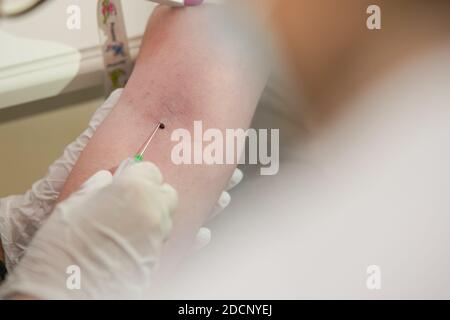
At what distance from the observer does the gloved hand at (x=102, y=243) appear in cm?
77

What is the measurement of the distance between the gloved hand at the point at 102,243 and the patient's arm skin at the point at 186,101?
0.15 meters

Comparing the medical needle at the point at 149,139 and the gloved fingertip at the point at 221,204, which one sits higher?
the medical needle at the point at 149,139

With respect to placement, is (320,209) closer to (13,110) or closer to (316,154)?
(316,154)

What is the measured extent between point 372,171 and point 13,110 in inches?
35.6

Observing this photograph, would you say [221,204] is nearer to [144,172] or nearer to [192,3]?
[144,172]

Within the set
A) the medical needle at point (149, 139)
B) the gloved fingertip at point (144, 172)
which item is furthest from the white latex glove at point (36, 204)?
the gloved fingertip at point (144, 172)

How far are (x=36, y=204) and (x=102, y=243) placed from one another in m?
0.38

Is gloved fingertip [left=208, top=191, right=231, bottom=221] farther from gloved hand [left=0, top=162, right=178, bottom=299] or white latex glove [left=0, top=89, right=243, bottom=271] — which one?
gloved hand [left=0, top=162, right=178, bottom=299]

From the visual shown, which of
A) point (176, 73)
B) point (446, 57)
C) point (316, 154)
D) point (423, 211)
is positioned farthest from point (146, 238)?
point (446, 57)

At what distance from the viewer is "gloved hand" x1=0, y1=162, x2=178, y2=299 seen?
2.53 ft

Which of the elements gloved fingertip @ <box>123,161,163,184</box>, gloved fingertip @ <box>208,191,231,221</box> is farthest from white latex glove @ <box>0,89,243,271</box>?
gloved fingertip @ <box>123,161,163,184</box>

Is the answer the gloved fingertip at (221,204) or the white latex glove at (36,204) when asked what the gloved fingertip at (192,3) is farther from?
the gloved fingertip at (221,204)

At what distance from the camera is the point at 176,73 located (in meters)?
0.99

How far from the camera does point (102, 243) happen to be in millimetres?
781
